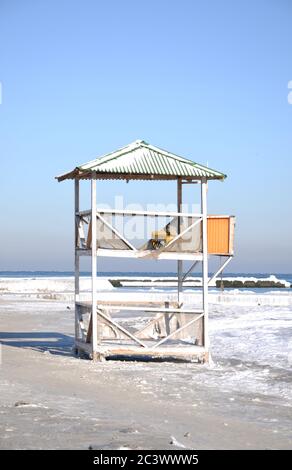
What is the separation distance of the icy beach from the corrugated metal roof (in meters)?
4.26

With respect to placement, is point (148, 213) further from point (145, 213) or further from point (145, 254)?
point (145, 254)

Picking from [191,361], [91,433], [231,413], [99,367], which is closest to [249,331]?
[191,361]

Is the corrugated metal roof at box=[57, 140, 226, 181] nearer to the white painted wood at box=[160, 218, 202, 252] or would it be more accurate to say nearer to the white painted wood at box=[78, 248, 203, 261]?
the white painted wood at box=[160, 218, 202, 252]

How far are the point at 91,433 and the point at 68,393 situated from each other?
3579mm

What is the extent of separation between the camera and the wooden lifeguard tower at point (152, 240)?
17219 mm

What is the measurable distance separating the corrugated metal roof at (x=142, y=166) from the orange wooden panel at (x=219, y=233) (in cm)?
111

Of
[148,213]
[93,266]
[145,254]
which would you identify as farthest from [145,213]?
[93,266]

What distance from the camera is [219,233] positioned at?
1831 centimetres

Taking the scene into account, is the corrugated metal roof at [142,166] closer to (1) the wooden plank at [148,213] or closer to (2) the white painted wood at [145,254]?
(1) the wooden plank at [148,213]

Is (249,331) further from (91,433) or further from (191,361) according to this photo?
(91,433)

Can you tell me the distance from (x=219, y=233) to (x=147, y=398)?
21.6ft

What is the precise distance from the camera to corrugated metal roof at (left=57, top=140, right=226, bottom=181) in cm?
1716

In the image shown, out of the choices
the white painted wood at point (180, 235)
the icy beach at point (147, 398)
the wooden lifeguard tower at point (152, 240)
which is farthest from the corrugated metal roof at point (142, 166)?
the icy beach at point (147, 398)

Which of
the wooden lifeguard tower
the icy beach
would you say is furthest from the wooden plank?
the icy beach
